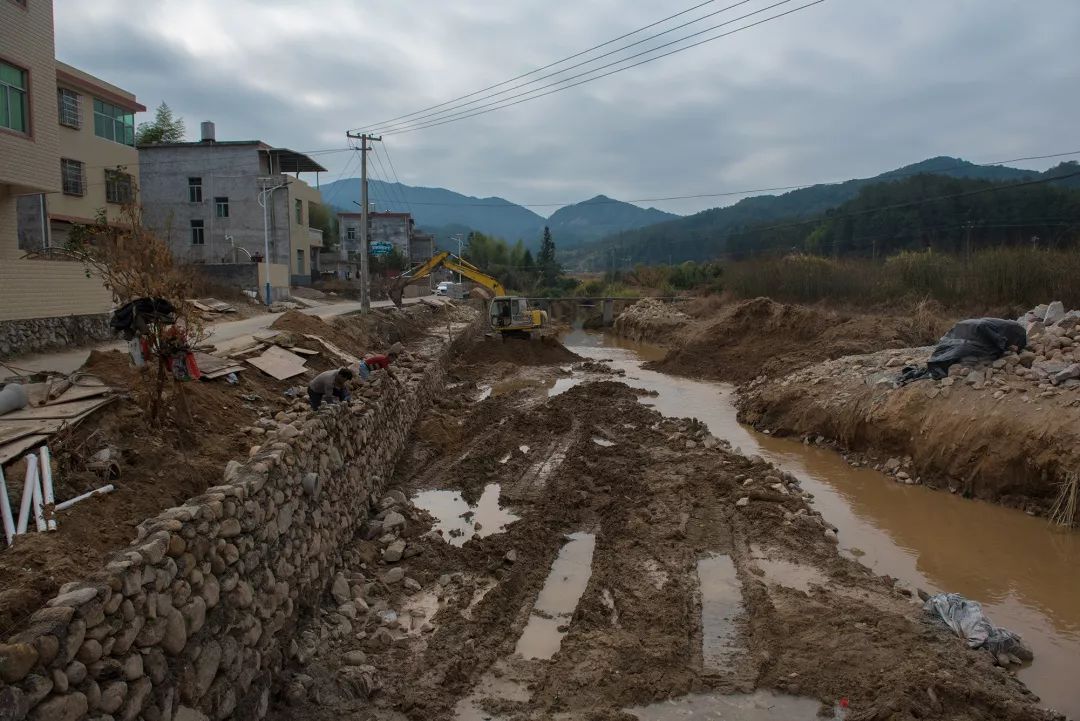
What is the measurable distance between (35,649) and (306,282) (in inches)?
1655

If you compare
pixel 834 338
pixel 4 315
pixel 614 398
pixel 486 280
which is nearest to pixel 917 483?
pixel 614 398

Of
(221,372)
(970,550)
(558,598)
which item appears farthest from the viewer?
(970,550)

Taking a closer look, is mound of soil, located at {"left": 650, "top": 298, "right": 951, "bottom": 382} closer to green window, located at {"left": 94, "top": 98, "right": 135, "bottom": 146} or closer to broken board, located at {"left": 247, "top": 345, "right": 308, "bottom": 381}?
broken board, located at {"left": 247, "top": 345, "right": 308, "bottom": 381}

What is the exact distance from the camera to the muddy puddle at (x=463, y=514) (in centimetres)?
1011

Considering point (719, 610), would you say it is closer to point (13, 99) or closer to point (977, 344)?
point (977, 344)

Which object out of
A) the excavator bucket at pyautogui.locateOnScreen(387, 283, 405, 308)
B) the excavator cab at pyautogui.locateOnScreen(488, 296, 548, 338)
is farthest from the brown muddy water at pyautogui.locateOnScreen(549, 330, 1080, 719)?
the excavator bucket at pyautogui.locateOnScreen(387, 283, 405, 308)

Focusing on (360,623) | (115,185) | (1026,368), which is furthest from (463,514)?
(115,185)

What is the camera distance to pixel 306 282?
43.2 meters

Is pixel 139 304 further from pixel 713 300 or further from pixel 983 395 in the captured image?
pixel 713 300

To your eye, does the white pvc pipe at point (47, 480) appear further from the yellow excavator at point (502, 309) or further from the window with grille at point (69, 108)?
the window with grille at point (69, 108)

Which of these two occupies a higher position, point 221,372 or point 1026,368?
point 221,372

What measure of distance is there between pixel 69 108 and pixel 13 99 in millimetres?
12369

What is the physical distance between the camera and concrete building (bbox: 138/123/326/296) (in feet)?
131

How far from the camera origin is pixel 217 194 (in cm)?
4041
